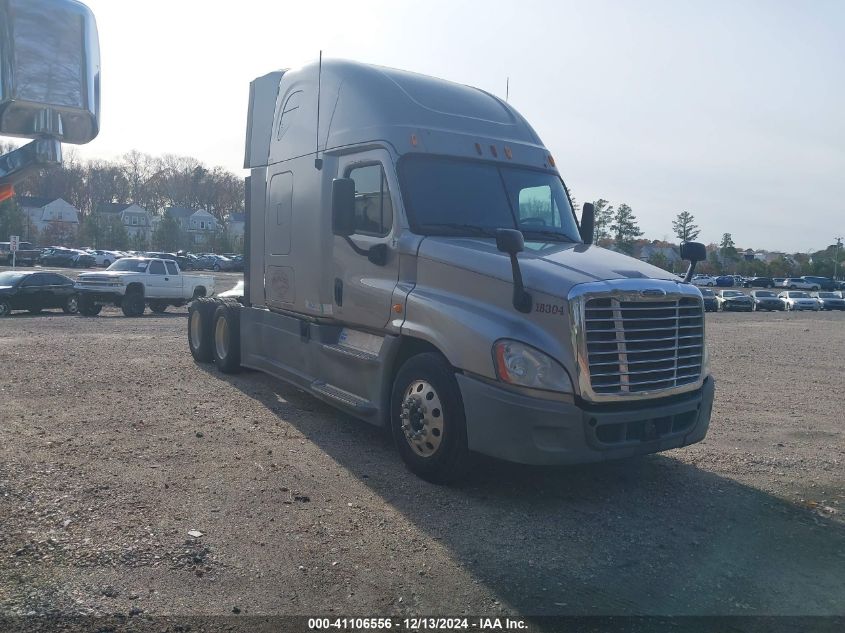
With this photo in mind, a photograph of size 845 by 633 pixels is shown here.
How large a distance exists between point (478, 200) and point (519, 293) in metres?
1.70

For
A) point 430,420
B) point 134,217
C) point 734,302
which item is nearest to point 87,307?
point 430,420

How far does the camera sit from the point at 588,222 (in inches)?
307

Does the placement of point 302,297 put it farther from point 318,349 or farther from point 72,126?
point 72,126

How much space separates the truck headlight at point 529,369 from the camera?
5.27 metres

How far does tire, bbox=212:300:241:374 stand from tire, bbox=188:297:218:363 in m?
0.39

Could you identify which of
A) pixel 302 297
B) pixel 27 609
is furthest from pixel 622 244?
pixel 27 609

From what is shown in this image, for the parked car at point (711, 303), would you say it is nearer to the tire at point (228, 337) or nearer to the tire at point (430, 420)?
the tire at point (228, 337)

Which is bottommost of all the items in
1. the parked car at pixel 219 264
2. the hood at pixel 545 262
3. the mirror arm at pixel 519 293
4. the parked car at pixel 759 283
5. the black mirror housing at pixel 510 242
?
the parked car at pixel 759 283

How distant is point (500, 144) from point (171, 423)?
4.47 meters

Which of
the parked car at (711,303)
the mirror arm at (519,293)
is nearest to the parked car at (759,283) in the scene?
the parked car at (711,303)

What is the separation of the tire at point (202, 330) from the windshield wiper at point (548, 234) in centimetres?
609

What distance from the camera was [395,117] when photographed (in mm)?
6906

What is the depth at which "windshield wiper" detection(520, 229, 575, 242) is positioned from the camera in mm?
6863

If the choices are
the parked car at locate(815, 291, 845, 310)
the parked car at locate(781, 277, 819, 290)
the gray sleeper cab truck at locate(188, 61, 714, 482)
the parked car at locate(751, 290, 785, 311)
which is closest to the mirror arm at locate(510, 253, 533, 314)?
the gray sleeper cab truck at locate(188, 61, 714, 482)
